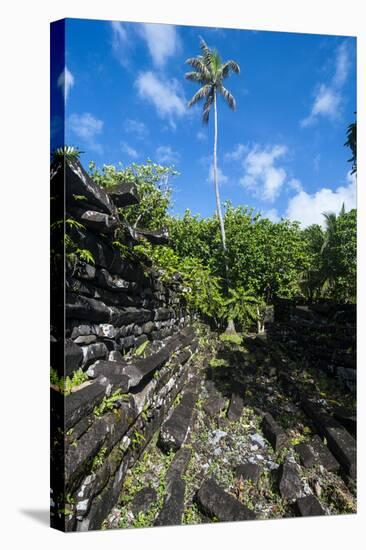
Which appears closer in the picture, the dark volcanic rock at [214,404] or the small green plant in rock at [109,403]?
the small green plant in rock at [109,403]

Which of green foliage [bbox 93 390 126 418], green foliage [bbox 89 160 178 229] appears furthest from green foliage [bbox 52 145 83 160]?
green foliage [bbox 93 390 126 418]

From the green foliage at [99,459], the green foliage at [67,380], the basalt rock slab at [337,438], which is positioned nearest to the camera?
the green foliage at [99,459]

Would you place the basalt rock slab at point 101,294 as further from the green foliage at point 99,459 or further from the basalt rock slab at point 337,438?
the basalt rock slab at point 337,438

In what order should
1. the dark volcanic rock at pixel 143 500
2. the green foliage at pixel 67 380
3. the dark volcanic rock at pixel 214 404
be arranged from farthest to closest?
the dark volcanic rock at pixel 214 404 → the dark volcanic rock at pixel 143 500 → the green foliage at pixel 67 380

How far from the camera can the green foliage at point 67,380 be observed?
9.52 ft

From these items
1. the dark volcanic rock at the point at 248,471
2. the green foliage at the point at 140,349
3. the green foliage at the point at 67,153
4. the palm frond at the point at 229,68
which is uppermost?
the palm frond at the point at 229,68

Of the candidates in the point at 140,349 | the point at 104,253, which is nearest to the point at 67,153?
the point at 104,253

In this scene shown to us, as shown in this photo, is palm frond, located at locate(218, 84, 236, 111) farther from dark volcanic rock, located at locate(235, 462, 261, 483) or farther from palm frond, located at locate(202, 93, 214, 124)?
dark volcanic rock, located at locate(235, 462, 261, 483)

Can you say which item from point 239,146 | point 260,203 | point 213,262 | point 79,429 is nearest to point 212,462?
point 79,429

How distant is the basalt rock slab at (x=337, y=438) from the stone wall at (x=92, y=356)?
1907mm

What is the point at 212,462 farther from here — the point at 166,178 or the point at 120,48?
the point at 120,48

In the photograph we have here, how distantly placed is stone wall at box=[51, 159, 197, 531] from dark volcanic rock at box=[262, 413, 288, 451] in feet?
4.13

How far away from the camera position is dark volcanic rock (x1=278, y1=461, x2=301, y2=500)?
11.9 ft

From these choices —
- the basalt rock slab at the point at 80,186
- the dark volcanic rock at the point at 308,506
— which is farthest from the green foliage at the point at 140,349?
the dark volcanic rock at the point at 308,506
